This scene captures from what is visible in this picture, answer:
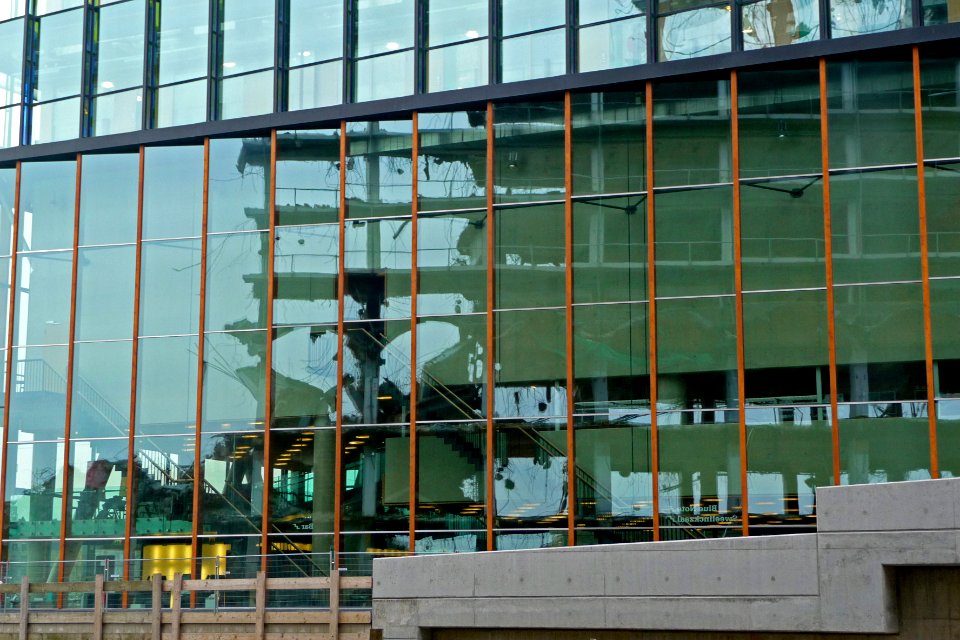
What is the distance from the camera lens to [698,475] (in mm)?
25859

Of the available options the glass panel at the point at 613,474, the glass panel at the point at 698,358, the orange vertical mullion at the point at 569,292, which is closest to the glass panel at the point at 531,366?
the orange vertical mullion at the point at 569,292

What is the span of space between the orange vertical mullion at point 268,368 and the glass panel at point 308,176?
13cm

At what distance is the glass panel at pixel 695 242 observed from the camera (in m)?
26.4

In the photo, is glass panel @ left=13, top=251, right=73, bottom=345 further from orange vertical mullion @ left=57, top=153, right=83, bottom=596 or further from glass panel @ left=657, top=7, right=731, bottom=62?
glass panel @ left=657, top=7, right=731, bottom=62

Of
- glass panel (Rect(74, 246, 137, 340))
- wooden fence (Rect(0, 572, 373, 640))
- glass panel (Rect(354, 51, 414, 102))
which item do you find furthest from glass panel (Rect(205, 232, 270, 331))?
wooden fence (Rect(0, 572, 373, 640))

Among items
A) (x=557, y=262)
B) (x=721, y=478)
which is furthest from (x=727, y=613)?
(x=557, y=262)

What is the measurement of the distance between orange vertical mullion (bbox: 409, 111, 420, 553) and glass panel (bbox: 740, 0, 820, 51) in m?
6.98

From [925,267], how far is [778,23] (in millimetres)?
5507

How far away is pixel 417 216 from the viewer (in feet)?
94.2

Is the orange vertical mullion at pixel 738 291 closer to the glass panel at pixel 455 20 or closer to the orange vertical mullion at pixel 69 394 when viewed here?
the glass panel at pixel 455 20

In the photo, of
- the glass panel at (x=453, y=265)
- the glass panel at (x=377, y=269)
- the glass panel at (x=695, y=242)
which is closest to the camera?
the glass panel at (x=695, y=242)

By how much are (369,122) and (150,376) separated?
24.0 feet

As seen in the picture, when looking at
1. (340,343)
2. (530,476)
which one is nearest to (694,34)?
(530,476)

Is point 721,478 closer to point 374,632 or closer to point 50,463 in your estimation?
point 374,632
